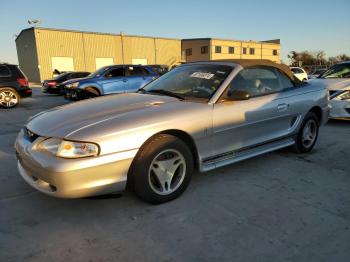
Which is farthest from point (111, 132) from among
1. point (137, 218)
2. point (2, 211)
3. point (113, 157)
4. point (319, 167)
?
point (319, 167)

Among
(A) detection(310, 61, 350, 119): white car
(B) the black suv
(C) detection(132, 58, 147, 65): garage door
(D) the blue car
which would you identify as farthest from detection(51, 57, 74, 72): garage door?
(A) detection(310, 61, 350, 119): white car

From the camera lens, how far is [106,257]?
228cm

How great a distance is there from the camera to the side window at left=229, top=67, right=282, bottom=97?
3.81 m

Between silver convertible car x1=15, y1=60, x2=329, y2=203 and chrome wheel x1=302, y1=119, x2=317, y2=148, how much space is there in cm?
7

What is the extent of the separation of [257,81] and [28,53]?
3826 cm

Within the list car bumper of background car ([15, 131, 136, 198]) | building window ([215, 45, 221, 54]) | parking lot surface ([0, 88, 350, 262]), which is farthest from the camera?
building window ([215, 45, 221, 54])

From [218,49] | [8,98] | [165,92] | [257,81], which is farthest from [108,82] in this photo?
[218,49]

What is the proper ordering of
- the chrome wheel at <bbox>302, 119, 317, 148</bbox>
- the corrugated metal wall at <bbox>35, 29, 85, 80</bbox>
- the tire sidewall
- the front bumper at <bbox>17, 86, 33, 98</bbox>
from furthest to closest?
the corrugated metal wall at <bbox>35, 29, 85, 80</bbox>
the front bumper at <bbox>17, 86, 33, 98</bbox>
the chrome wheel at <bbox>302, 119, 317, 148</bbox>
the tire sidewall

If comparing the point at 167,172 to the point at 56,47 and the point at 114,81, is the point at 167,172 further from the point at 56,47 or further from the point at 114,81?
the point at 56,47

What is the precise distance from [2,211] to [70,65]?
3642cm

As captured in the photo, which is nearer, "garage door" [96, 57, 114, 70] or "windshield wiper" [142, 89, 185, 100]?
"windshield wiper" [142, 89, 185, 100]

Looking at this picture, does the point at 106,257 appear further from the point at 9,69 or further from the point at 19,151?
the point at 9,69

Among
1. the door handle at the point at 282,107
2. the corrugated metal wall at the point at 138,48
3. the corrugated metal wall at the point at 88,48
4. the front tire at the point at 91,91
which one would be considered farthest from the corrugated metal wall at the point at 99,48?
the door handle at the point at 282,107

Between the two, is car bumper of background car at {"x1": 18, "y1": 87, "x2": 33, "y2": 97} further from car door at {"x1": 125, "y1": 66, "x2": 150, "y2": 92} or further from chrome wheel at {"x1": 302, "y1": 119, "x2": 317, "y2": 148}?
chrome wheel at {"x1": 302, "y1": 119, "x2": 317, "y2": 148}
